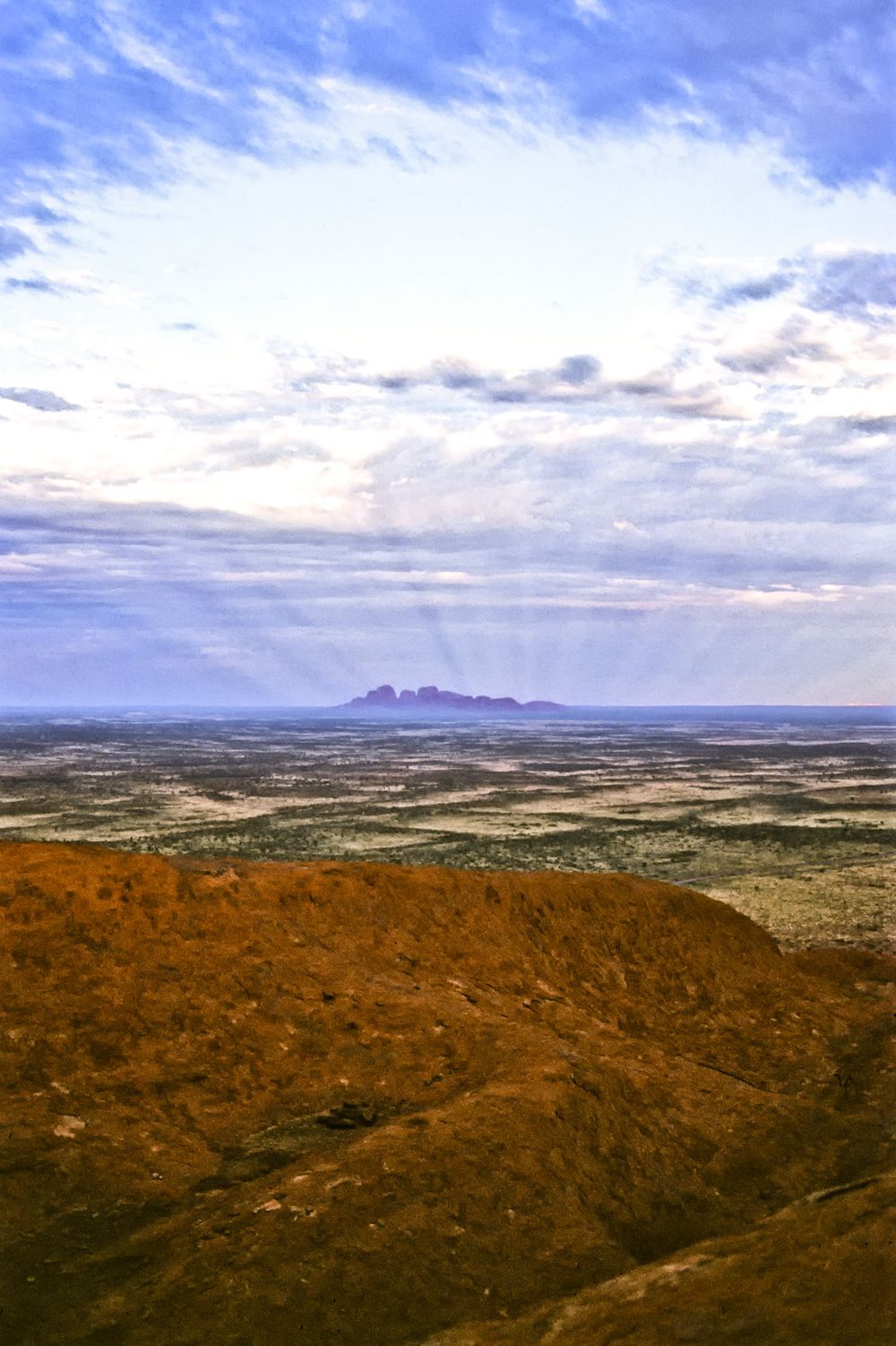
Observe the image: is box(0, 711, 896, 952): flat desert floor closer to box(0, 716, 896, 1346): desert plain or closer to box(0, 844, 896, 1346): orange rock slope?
box(0, 716, 896, 1346): desert plain

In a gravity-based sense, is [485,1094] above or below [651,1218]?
above

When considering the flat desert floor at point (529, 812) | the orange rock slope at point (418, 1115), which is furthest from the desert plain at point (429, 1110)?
the flat desert floor at point (529, 812)

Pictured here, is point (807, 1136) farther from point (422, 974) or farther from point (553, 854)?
point (553, 854)

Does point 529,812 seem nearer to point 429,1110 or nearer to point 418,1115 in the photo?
point 429,1110

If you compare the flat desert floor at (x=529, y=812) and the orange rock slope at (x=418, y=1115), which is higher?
the orange rock slope at (x=418, y=1115)

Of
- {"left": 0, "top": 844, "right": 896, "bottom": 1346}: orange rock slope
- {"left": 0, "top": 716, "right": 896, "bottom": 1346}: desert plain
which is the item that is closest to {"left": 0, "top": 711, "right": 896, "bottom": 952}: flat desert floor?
{"left": 0, "top": 716, "right": 896, "bottom": 1346}: desert plain

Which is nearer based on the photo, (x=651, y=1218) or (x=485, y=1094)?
(x=651, y=1218)

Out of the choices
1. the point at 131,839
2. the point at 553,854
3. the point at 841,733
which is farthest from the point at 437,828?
the point at 841,733

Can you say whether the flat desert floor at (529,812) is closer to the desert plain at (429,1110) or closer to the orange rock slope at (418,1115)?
the desert plain at (429,1110)
